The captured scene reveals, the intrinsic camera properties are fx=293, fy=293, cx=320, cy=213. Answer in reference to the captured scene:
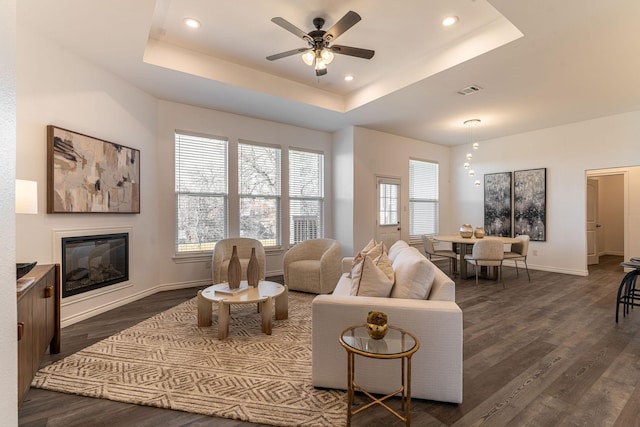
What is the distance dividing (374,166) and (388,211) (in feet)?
3.55

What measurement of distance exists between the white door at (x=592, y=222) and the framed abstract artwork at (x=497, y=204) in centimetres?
194

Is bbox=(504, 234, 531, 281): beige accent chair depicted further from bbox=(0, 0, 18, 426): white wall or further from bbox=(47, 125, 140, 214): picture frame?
bbox=(47, 125, 140, 214): picture frame

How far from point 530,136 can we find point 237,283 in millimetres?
6859

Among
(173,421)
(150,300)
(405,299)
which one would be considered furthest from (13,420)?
(150,300)

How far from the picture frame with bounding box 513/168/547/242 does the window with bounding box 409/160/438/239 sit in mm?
1773

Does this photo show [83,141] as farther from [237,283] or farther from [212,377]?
[212,377]

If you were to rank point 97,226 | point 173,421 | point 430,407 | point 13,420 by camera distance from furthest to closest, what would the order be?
point 97,226, point 430,407, point 173,421, point 13,420

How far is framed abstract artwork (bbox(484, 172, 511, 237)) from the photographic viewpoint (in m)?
6.75

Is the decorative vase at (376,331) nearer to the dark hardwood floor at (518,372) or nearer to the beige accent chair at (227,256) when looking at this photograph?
the dark hardwood floor at (518,372)

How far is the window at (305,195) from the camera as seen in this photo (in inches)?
234

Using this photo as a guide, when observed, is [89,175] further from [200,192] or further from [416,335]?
[416,335]

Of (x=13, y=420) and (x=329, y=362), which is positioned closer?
(x=13, y=420)

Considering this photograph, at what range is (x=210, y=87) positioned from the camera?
4.12 metres

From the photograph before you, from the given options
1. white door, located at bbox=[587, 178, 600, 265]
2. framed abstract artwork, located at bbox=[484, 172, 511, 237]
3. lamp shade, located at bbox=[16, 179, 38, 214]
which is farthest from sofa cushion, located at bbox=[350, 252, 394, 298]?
white door, located at bbox=[587, 178, 600, 265]
